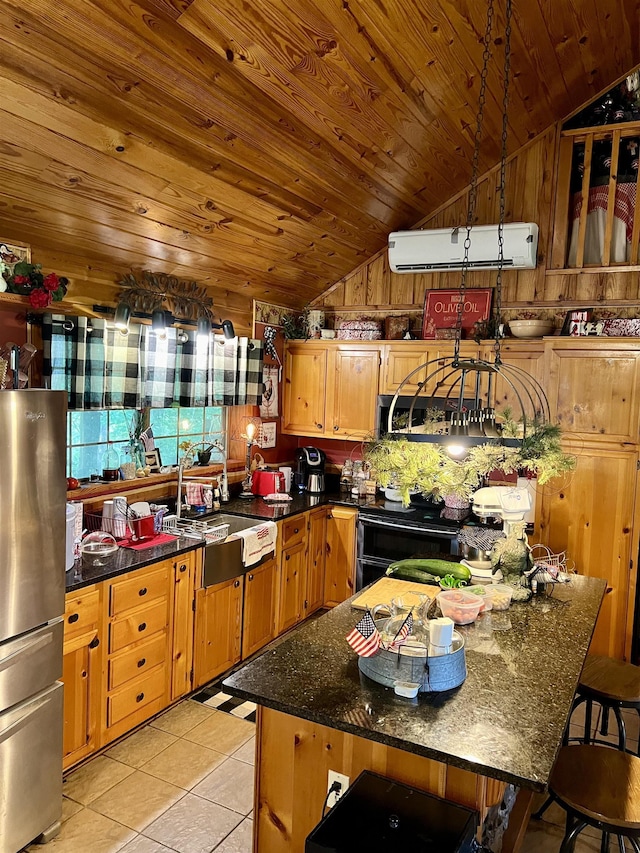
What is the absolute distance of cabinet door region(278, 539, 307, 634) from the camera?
4395mm

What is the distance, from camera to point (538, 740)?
172 centimetres

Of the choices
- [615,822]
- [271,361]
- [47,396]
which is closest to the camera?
[615,822]

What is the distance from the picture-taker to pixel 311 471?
5117mm

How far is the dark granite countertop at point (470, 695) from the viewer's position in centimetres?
167

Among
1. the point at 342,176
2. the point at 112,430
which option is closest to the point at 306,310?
the point at 342,176

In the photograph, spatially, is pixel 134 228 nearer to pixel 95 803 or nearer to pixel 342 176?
pixel 342 176

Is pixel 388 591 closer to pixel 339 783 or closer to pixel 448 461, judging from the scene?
pixel 448 461

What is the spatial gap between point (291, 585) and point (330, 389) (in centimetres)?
153

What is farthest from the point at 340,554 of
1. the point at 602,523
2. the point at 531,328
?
the point at 531,328

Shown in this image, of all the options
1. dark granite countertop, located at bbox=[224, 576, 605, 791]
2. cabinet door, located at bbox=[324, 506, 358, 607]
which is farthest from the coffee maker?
dark granite countertop, located at bbox=[224, 576, 605, 791]

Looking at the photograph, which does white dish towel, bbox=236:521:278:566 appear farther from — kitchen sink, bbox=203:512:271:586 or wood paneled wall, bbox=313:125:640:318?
wood paneled wall, bbox=313:125:640:318

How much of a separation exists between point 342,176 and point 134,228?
1.24m

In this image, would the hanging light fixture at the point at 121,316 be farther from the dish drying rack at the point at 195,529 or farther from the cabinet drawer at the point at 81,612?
the cabinet drawer at the point at 81,612

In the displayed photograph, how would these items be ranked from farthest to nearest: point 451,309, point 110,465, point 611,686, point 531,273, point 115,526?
point 451,309 → point 531,273 → point 110,465 → point 115,526 → point 611,686
